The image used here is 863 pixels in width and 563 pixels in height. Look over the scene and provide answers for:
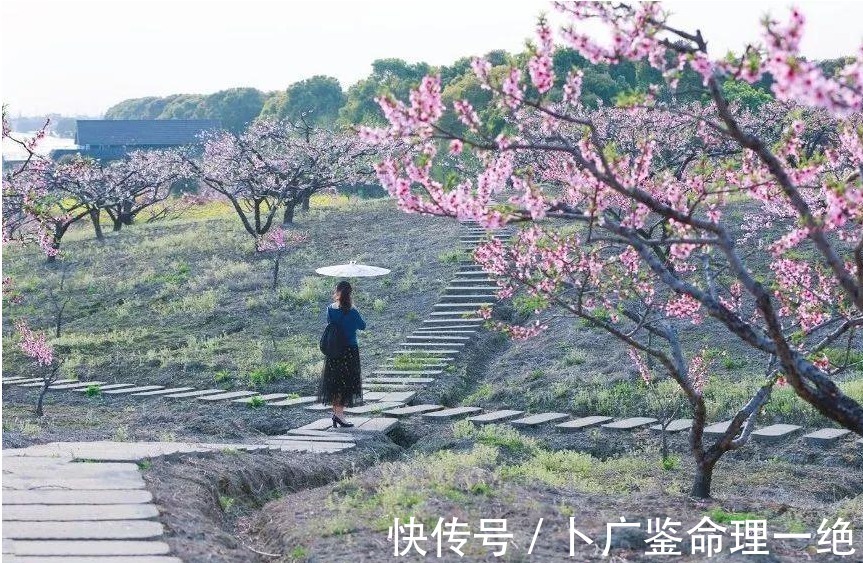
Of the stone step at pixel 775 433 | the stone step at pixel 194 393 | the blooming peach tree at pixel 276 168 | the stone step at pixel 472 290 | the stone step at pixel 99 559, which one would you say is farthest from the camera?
the blooming peach tree at pixel 276 168

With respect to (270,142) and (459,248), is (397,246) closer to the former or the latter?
(459,248)

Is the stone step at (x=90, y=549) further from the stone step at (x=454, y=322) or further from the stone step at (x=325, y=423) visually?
the stone step at (x=454, y=322)

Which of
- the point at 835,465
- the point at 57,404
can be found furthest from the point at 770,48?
the point at 57,404

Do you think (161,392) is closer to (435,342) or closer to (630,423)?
(435,342)

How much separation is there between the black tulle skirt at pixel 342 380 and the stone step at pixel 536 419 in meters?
2.04

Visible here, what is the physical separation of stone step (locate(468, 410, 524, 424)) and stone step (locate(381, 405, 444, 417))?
0.71 m

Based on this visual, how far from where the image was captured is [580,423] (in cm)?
1345

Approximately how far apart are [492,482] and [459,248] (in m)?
16.3

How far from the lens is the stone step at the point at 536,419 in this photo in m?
13.6

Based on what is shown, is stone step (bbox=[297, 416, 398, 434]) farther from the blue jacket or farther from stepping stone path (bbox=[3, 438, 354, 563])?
stepping stone path (bbox=[3, 438, 354, 563])

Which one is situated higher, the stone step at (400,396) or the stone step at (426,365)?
the stone step at (426,365)

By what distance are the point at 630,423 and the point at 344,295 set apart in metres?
3.76

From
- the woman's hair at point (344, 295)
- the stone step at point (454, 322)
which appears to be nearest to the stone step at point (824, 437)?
the woman's hair at point (344, 295)

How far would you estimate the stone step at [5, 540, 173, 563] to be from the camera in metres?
6.04
